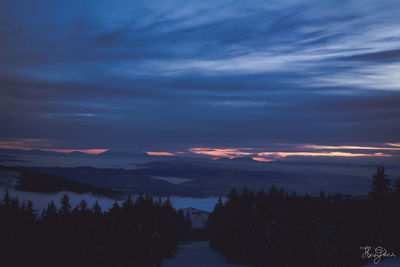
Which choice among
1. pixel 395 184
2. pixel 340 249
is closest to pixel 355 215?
pixel 340 249

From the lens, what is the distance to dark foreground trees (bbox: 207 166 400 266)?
42.5 metres

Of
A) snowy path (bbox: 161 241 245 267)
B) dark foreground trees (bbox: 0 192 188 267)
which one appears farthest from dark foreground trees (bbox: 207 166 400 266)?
dark foreground trees (bbox: 0 192 188 267)

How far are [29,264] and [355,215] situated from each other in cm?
4676

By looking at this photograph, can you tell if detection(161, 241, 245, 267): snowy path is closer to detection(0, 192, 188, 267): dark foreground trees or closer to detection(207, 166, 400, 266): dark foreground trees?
detection(207, 166, 400, 266): dark foreground trees

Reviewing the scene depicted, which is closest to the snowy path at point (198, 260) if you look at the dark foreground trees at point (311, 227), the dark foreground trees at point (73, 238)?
the dark foreground trees at point (311, 227)

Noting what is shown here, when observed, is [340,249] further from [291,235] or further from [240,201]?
[240,201]

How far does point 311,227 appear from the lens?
201ft

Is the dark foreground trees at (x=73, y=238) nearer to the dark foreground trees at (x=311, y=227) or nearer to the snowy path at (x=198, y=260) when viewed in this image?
the snowy path at (x=198, y=260)

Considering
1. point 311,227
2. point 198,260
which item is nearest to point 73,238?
point 311,227

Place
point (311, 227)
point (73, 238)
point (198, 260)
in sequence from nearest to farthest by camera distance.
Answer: point (73, 238), point (311, 227), point (198, 260)

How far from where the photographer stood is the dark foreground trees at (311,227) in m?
42.5

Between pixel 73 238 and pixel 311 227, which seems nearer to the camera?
pixel 73 238

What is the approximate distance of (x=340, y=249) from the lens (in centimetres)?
5678

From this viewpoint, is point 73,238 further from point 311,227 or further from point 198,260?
point 198,260
